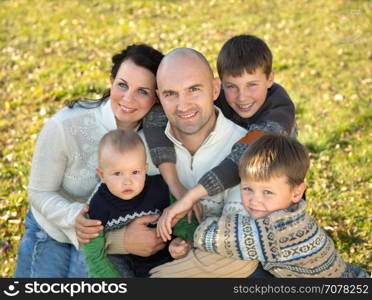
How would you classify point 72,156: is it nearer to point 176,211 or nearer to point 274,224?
point 176,211

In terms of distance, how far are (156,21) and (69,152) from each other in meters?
9.17

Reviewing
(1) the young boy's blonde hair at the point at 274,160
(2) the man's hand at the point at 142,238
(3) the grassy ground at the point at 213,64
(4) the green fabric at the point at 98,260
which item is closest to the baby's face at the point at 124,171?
(2) the man's hand at the point at 142,238

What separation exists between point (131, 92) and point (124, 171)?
2.76 ft

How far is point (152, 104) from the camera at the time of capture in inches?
187

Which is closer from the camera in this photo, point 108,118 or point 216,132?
point 216,132

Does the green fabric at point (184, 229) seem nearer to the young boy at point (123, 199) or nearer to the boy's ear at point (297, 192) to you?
the young boy at point (123, 199)

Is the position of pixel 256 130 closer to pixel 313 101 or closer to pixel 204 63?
pixel 204 63

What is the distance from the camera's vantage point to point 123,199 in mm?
4137

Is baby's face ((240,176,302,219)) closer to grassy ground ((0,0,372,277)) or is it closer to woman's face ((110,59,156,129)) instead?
woman's face ((110,59,156,129))

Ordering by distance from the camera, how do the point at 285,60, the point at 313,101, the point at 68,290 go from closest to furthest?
the point at 68,290, the point at 313,101, the point at 285,60

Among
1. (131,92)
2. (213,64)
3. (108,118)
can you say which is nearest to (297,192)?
(131,92)

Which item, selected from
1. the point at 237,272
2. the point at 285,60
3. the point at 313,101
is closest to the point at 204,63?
the point at 237,272

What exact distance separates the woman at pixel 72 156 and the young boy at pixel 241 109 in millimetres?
267

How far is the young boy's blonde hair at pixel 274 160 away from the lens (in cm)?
369
